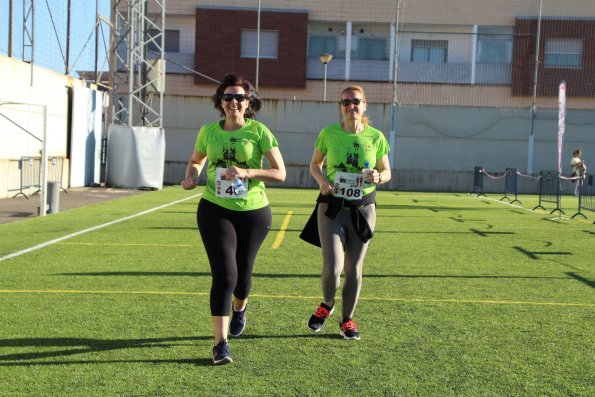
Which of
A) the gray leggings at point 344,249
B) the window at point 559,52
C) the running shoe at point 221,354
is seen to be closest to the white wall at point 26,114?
the gray leggings at point 344,249

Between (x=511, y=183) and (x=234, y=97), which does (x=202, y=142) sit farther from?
(x=511, y=183)

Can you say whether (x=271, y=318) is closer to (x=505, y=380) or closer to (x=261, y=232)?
(x=261, y=232)

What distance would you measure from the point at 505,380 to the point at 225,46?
134 feet

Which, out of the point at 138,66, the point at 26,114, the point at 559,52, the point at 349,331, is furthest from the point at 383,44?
the point at 349,331

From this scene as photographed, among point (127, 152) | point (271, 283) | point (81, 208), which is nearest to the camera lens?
point (271, 283)

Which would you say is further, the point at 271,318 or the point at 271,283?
the point at 271,283

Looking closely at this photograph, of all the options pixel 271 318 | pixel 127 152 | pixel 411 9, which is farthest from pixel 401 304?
pixel 411 9

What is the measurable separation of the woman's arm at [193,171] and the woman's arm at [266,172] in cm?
34

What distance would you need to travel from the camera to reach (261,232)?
6.29 meters

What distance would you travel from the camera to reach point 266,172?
20.2ft

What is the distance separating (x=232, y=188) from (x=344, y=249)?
1241mm

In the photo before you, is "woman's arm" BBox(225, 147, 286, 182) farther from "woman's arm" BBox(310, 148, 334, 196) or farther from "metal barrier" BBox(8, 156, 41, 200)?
"metal barrier" BBox(8, 156, 41, 200)

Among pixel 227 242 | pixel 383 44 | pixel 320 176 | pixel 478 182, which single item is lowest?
pixel 478 182

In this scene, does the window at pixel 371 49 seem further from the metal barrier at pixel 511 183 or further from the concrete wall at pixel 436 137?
the metal barrier at pixel 511 183
